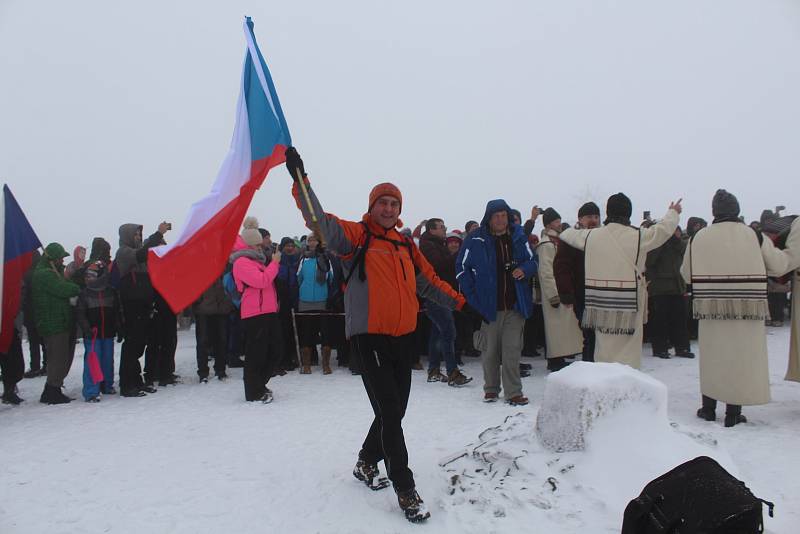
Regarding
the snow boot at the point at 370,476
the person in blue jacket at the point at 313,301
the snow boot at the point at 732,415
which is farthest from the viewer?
the person in blue jacket at the point at 313,301

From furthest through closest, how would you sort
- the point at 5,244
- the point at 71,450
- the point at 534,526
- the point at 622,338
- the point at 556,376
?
the point at 5,244 → the point at 622,338 → the point at 71,450 → the point at 556,376 → the point at 534,526

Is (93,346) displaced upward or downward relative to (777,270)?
downward

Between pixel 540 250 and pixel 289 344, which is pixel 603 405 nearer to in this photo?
pixel 540 250

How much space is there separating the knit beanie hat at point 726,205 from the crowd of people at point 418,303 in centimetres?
2

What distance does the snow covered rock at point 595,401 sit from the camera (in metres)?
4.22

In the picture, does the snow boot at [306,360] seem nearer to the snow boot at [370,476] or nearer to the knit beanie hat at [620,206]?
the snow boot at [370,476]

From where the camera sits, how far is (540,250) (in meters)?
8.55

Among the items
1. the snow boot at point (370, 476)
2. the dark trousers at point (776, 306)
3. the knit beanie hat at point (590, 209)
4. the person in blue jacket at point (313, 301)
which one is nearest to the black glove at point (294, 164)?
the snow boot at point (370, 476)

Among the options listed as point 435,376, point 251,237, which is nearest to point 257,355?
point 251,237

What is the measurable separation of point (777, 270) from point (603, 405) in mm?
2772

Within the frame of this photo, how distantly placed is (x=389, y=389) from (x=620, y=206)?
379 cm

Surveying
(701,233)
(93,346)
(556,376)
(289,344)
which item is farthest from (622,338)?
(93,346)

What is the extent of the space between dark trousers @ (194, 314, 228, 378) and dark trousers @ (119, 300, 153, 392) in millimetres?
987

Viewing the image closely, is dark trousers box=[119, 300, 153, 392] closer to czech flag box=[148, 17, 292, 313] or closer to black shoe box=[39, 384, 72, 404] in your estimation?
black shoe box=[39, 384, 72, 404]
